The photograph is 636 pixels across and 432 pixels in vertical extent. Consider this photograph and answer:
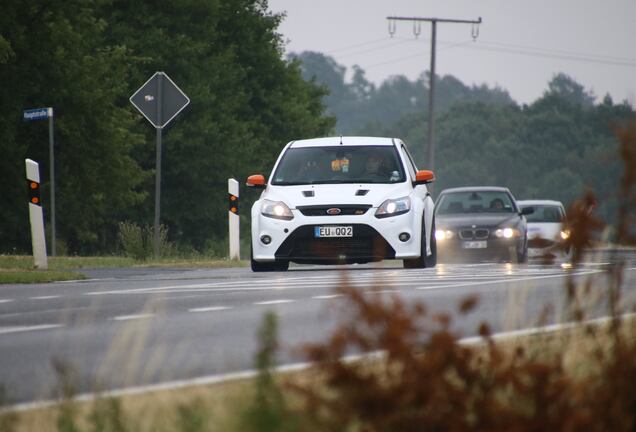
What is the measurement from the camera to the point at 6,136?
1576 inches

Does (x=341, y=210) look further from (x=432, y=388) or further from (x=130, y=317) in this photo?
(x=432, y=388)

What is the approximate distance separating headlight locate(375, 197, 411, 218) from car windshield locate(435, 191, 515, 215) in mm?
10926

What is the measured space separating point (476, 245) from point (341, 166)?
30.3ft

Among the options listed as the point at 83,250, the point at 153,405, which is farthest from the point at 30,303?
the point at 83,250

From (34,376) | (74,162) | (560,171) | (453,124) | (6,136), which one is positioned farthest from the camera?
(453,124)

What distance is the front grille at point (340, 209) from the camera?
19.0m

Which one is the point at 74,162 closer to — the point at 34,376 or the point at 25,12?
the point at 25,12

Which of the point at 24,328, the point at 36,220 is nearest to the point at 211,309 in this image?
the point at 24,328

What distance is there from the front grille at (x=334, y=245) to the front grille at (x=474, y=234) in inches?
399

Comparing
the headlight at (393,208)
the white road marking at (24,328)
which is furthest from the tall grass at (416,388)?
the headlight at (393,208)

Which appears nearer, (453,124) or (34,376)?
(34,376)

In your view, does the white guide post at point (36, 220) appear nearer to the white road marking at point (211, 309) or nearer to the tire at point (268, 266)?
the tire at point (268, 266)

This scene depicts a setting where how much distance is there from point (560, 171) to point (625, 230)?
14500 cm

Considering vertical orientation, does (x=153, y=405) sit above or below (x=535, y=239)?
below
